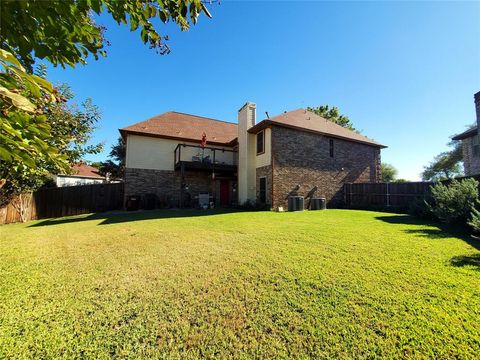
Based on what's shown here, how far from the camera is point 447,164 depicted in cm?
3316

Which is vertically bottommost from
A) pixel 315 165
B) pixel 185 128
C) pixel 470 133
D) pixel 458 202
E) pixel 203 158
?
pixel 458 202

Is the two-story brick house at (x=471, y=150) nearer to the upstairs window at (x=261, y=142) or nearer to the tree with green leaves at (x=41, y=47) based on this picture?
the upstairs window at (x=261, y=142)

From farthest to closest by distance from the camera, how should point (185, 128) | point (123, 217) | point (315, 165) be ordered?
point (185, 128)
point (315, 165)
point (123, 217)

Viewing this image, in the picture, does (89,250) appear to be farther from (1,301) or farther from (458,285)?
(458,285)

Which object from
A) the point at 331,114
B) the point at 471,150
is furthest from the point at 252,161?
the point at 331,114

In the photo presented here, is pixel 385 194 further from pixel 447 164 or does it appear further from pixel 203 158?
pixel 447 164

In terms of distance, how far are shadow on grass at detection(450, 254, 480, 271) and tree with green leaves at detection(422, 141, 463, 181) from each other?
121 feet

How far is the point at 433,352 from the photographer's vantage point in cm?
207

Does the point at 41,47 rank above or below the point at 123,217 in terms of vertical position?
above

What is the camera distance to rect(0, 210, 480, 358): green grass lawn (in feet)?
7.20

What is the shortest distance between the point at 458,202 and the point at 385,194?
23.6 ft

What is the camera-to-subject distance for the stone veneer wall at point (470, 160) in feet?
50.0

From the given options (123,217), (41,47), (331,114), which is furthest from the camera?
(331,114)

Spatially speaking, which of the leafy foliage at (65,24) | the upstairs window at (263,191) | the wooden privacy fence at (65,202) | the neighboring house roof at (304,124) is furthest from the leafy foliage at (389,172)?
the leafy foliage at (65,24)
